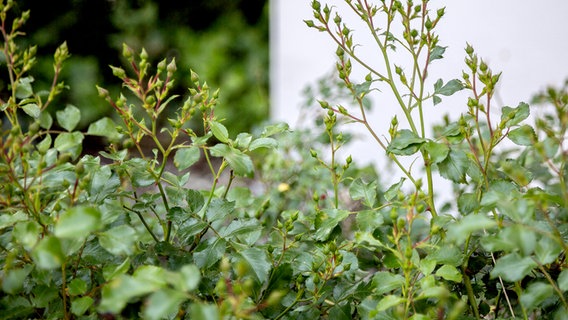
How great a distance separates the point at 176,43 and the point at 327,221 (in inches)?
138

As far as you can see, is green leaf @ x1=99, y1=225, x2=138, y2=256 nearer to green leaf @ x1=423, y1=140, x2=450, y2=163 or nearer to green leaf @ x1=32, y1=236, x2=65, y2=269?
green leaf @ x1=32, y1=236, x2=65, y2=269

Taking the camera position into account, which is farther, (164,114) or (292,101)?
(164,114)

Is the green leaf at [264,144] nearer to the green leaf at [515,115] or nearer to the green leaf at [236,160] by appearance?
the green leaf at [236,160]

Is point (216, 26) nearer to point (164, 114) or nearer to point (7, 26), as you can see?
point (164, 114)

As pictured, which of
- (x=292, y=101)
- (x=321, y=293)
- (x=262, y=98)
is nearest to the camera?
(x=321, y=293)

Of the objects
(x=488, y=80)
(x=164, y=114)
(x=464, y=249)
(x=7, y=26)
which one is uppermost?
(x=488, y=80)

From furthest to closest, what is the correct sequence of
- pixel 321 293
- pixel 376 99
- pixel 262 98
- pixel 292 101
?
pixel 262 98 < pixel 292 101 < pixel 376 99 < pixel 321 293

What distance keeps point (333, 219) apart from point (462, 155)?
209mm

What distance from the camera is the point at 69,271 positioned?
829 mm

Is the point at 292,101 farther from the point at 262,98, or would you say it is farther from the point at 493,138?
the point at 493,138

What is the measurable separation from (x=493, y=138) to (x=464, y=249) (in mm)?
172

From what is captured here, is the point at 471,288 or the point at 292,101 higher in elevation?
the point at 471,288

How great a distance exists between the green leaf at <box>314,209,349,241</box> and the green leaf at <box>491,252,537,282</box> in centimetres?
24

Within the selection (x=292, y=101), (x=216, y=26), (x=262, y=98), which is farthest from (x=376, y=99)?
(x=216, y=26)
